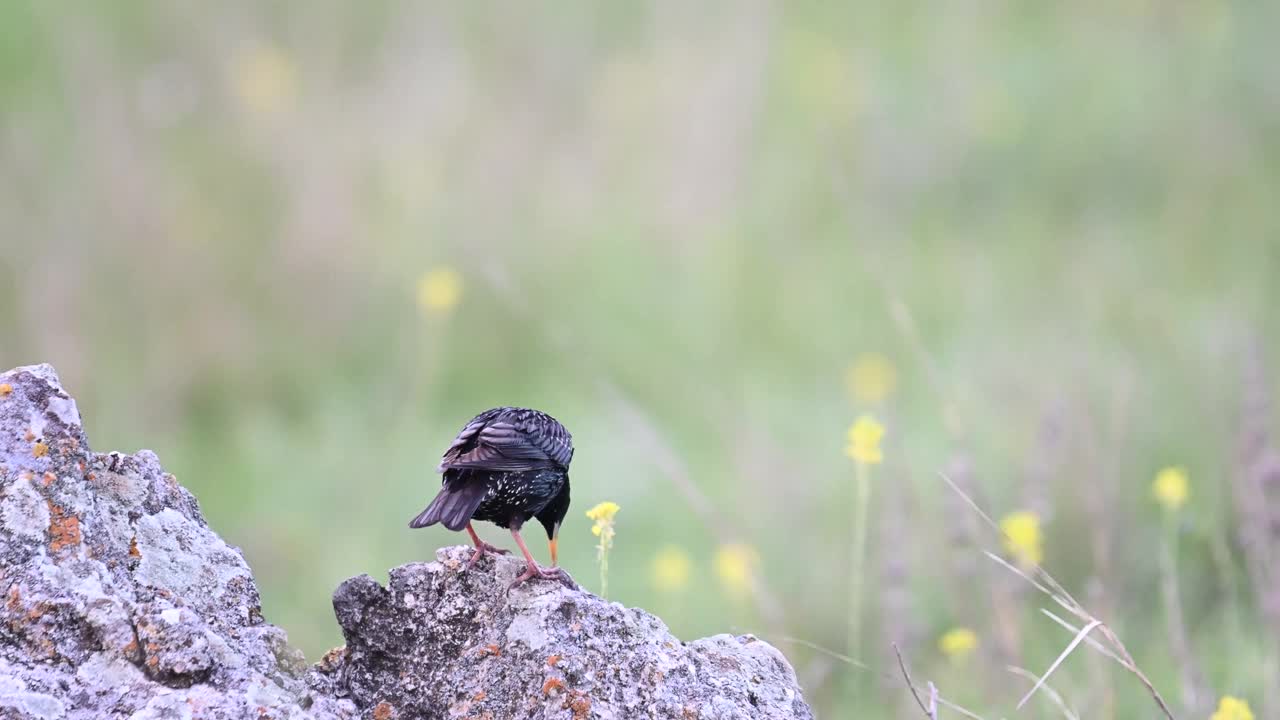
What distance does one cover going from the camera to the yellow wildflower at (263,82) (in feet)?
32.9

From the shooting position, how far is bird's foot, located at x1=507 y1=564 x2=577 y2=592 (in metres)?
2.32

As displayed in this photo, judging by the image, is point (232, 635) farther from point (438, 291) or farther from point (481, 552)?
point (438, 291)

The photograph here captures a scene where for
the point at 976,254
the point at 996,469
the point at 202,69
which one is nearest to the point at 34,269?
the point at 202,69

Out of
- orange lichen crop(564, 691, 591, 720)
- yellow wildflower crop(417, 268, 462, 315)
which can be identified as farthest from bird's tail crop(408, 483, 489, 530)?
yellow wildflower crop(417, 268, 462, 315)

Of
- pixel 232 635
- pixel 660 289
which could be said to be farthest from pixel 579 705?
pixel 660 289

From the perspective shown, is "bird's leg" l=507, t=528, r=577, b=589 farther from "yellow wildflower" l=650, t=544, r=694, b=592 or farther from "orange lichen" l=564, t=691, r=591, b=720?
"yellow wildflower" l=650, t=544, r=694, b=592

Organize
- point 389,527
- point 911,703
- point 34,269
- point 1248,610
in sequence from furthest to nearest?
point 34,269 < point 389,527 < point 1248,610 < point 911,703

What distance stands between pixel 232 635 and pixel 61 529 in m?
0.32

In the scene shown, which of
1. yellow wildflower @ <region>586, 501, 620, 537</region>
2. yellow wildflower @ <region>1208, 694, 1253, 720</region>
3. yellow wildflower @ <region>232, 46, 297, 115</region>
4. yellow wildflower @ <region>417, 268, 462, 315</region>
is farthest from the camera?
yellow wildflower @ <region>232, 46, 297, 115</region>

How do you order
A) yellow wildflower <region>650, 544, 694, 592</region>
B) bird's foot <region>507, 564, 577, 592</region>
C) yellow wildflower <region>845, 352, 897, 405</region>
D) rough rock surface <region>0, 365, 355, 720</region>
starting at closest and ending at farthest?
rough rock surface <region>0, 365, 355, 720</region> < bird's foot <region>507, 564, 577, 592</region> < yellow wildflower <region>650, 544, 694, 592</region> < yellow wildflower <region>845, 352, 897, 405</region>

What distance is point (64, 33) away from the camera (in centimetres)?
1034

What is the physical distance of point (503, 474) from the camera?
8.38 feet

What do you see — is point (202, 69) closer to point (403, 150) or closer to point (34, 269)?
point (403, 150)

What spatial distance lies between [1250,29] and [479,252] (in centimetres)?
937
